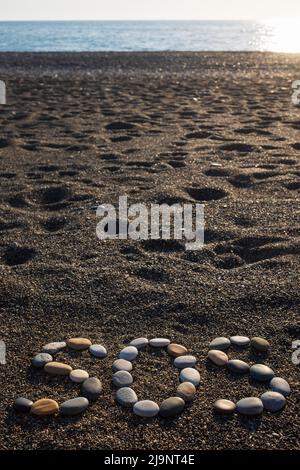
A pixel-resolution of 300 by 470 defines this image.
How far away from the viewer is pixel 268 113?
23.7 ft

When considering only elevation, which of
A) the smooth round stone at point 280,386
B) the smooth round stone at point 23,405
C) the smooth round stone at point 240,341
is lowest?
the smooth round stone at point 23,405

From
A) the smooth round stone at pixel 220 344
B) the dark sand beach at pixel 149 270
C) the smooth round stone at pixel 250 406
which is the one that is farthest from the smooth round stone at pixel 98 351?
the smooth round stone at pixel 250 406

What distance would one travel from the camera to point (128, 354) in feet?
7.16

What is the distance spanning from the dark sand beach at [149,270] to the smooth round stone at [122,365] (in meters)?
0.03

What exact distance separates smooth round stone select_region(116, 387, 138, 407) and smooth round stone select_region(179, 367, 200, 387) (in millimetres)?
212

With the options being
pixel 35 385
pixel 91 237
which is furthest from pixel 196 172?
pixel 35 385

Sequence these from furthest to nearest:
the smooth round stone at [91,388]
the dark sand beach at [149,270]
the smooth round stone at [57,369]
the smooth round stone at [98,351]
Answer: the smooth round stone at [98,351] < the smooth round stone at [57,369] < the smooth round stone at [91,388] < the dark sand beach at [149,270]

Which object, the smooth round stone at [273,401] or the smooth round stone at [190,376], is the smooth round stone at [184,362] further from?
the smooth round stone at [273,401]

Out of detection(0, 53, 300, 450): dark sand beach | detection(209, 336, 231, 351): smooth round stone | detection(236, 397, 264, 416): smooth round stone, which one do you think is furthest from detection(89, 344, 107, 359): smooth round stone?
detection(236, 397, 264, 416): smooth round stone

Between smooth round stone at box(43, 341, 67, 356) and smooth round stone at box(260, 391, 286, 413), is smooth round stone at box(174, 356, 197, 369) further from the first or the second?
smooth round stone at box(43, 341, 67, 356)

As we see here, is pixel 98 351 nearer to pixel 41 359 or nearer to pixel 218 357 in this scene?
pixel 41 359

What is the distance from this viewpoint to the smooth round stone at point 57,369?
6.83ft

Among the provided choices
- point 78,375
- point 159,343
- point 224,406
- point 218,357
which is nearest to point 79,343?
point 78,375

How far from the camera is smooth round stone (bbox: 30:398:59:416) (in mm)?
1851
